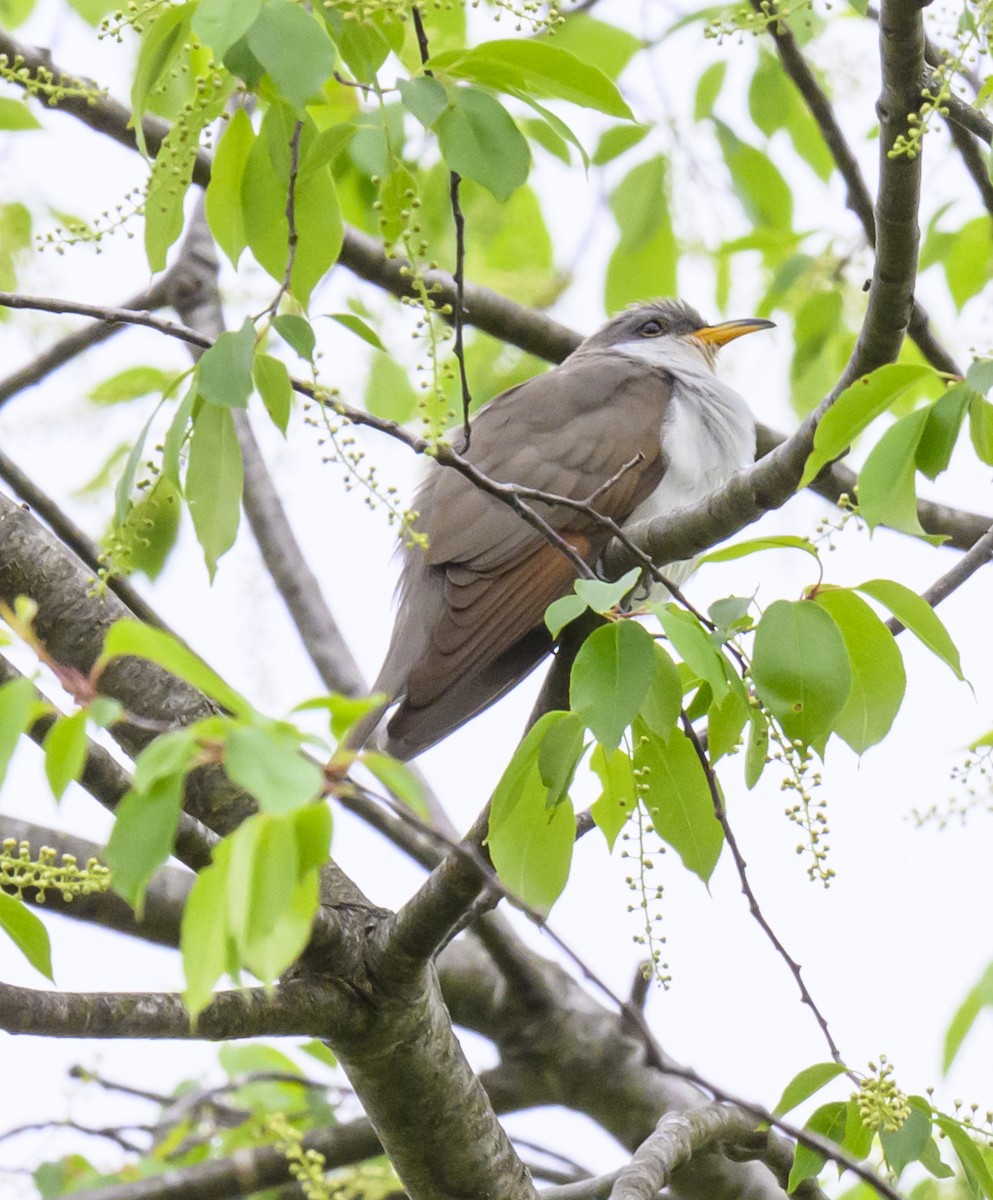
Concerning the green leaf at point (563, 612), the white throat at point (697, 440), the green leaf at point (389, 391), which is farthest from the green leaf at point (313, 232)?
the green leaf at point (389, 391)

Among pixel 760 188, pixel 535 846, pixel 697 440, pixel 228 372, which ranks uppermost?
pixel 760 188

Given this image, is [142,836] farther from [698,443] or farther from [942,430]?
[698,443]

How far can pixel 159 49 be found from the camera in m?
2.10

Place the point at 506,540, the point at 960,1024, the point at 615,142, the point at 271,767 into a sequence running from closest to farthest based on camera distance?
the point at 271,767 < the point at 960,1024 < the point at 506,540 < the point at 615,142

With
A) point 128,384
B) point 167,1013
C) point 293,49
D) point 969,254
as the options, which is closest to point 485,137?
point 293,49

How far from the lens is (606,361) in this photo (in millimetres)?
5160

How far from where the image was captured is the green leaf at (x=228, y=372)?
1.91 metres

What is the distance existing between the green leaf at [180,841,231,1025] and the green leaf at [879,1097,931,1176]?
4.15 feet

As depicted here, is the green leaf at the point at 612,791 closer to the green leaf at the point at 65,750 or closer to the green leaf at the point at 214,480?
the green leaf at the point at 214,480

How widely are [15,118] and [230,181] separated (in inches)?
44.1

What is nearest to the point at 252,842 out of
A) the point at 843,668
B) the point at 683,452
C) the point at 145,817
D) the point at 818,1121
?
the point at 145,817

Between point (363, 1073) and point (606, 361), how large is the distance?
2.99 metres

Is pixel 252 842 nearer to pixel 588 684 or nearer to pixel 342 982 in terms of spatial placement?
pixel 588 684

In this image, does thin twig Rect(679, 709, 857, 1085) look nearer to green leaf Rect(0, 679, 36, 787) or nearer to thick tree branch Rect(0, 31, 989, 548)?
green leaf Rect(0, 679, 36, 787)
